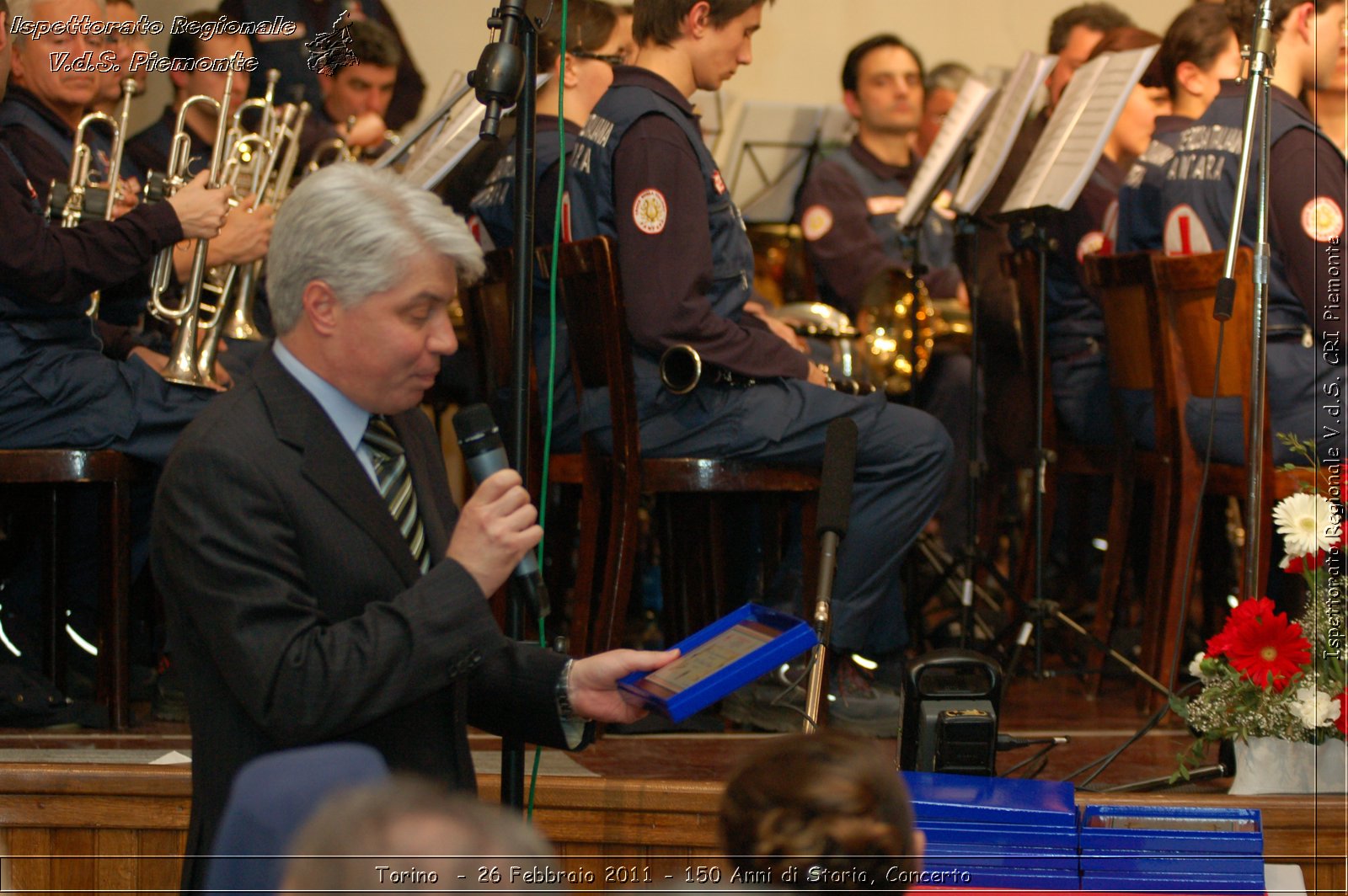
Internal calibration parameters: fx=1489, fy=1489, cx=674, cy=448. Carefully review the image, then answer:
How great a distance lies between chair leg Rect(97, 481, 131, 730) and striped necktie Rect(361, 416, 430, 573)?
1421 millimetres

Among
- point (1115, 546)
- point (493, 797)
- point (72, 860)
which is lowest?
point (72, 860)

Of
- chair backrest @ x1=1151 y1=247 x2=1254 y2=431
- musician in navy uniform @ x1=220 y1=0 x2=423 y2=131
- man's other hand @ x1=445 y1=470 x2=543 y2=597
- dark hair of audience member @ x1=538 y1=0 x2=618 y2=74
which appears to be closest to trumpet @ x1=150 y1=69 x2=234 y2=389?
dark hair of audience member @ x1=538 y1=0 x2=618 y2=74

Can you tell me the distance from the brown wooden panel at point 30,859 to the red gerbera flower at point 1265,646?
208 cm

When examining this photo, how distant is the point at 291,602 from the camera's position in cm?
168

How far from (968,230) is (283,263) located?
347cm

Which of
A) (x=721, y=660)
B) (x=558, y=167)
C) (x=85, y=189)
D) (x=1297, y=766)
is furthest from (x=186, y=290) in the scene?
(x=1297, y=766)

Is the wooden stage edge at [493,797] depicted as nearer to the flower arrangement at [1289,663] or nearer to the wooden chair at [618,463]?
the flower arrangement at [1289,663]

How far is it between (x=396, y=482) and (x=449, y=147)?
1.85 metres

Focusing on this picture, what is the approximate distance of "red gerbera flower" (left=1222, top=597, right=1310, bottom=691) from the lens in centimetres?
259

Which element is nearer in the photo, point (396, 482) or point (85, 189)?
point (396, 482)

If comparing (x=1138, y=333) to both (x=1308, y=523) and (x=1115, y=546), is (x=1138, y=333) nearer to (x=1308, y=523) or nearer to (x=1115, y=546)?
(x=1115, y=546)

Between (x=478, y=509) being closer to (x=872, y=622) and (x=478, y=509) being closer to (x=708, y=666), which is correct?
(x=708, y=666)

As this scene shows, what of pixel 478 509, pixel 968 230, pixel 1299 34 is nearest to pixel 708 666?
pixel 478 509

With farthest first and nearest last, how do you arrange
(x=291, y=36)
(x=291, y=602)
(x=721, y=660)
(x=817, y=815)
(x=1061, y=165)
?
(x=291, y=36) → (x=1061, y=165) → (x=721, y=660) → (x=291, y=602) → (x=817, y=815)
